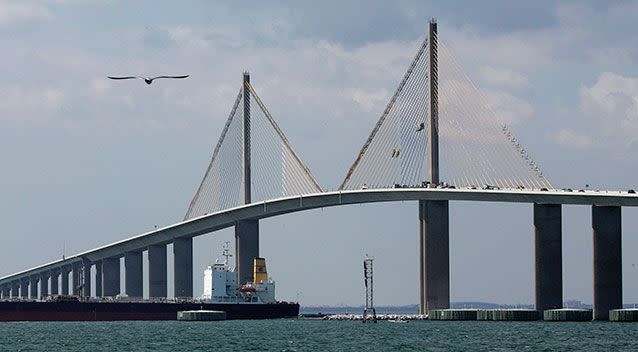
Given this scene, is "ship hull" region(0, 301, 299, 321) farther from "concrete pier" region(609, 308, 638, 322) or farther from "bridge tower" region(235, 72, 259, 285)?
"concrete pier" region(609, 308, 638, 322)

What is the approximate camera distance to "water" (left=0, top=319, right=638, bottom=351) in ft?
317

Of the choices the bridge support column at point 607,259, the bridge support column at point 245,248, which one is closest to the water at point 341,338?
the bridge support column at point 607,259

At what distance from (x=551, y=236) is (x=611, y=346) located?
147 feet

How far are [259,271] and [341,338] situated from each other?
6968 cm

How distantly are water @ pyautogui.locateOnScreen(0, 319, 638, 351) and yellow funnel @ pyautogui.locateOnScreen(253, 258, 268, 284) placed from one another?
124 ft

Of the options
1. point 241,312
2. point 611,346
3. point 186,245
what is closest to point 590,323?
point 611,346

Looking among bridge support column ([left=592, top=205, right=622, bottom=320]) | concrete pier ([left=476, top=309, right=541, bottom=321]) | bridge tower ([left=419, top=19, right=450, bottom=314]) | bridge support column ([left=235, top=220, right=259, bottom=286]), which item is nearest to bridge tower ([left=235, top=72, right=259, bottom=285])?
bridge support column ([left=235, top=220, right=259, bottom=286])

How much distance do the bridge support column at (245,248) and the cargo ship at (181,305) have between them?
939 mm

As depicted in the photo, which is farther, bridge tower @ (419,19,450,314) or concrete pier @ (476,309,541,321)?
bridge tower @ (419,19,450,314)

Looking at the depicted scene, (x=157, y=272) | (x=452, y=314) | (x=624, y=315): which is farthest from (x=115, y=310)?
(x=624, y=315)

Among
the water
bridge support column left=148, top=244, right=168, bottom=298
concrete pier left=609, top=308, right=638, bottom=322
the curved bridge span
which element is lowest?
the water

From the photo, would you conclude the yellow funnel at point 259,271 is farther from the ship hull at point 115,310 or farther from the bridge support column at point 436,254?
the bridge support column at point 436,254

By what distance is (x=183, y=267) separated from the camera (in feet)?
616

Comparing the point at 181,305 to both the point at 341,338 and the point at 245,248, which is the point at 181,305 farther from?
the point at 341,338
